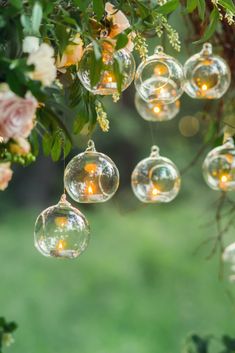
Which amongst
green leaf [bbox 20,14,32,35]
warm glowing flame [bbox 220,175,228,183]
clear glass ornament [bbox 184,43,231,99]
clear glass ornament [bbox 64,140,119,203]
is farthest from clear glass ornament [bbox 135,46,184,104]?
green leaf [bbox 20,14,32,35]

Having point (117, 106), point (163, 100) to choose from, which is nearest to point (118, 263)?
point (117, 106)

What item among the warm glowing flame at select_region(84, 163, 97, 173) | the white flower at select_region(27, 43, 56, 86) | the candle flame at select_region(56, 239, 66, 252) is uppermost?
the white flower at select_region(27, 43, 56, 86)

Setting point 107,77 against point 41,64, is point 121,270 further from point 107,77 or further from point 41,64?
point 41,64

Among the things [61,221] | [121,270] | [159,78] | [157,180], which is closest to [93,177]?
[61,221]

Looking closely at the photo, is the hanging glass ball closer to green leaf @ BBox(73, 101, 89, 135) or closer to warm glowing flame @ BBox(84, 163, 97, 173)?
green leaf @ BBox(73, 101, 89, 135)

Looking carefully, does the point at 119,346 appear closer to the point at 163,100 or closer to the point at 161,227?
the point at 161,227

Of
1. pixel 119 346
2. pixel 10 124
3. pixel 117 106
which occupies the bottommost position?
pixel 119 346
